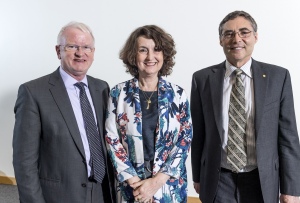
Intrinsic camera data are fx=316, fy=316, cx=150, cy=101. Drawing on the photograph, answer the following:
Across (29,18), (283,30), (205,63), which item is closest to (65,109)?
(205,63)

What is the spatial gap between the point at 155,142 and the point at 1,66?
11.0ft

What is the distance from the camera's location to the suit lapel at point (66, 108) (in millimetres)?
1678

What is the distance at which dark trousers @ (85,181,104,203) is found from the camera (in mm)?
1730

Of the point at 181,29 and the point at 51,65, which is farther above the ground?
the point at 181,29

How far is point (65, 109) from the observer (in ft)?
5.55

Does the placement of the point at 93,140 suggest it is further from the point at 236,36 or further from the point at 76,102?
the point at 236,36

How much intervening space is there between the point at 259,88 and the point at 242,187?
1.89 feet

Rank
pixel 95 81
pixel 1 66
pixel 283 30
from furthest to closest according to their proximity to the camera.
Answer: pixel 1 66 < pixel 283 30 < pixel 95 81

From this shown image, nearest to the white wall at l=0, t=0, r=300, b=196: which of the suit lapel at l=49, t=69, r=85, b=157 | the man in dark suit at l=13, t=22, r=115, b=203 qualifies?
the man in dark suit at l=13, t=22, r=115, b=203

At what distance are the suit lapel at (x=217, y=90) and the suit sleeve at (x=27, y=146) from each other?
3.24 ft

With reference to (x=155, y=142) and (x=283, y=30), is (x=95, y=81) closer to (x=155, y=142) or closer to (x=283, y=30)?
(x=155, y=142)

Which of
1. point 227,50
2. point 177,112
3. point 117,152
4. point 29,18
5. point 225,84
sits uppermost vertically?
point 29,18

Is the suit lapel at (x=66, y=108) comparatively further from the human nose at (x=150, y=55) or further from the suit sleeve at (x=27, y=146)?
the human nose at (x=150, y=55)

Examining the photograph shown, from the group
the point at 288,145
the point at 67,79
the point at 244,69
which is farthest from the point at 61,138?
the point at 288,145
